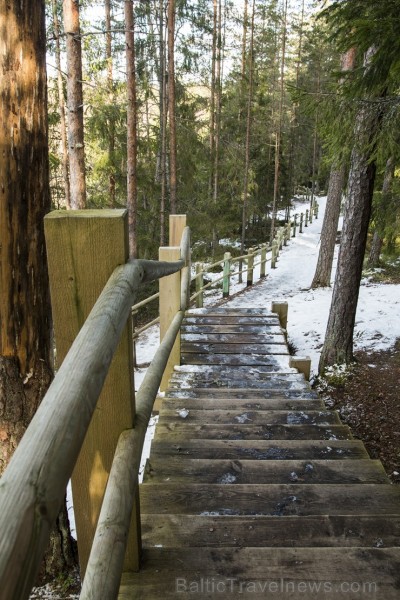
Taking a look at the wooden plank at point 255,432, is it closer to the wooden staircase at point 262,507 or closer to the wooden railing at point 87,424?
the wooden staircase at point 262,507

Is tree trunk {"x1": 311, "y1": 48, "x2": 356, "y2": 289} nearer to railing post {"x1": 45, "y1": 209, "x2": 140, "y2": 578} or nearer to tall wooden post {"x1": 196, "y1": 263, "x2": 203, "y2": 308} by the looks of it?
tall wooden post {"x1": 196, "y1": 263, "x2": 203, "y2": 308}

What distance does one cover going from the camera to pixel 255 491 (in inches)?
77.5

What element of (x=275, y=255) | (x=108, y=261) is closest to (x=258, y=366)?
(x=108, y=261)

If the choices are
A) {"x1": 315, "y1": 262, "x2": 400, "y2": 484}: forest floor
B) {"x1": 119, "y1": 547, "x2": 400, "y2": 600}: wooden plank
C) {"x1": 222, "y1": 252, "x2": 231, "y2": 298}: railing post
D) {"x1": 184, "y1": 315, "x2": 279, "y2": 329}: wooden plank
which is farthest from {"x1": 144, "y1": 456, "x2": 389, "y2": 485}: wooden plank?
{"x1": 222, "y1": 252, "x2": 231, "y2": 298}: railing post

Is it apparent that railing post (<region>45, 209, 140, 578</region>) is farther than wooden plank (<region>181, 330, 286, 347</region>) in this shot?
No

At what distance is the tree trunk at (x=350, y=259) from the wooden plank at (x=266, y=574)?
477cm

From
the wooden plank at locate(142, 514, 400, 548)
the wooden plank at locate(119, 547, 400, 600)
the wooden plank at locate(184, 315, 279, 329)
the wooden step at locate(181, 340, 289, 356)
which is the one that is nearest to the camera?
the wooden plank at locate(119, 547, 400, 600)

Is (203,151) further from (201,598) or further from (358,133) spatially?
(201,598)

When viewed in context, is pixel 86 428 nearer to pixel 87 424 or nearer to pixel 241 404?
pixel 87 424

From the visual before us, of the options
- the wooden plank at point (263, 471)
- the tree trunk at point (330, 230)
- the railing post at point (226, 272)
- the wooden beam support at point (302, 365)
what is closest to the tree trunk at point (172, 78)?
the railing post at point (226, 272)

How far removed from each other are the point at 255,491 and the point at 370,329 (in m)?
6.41

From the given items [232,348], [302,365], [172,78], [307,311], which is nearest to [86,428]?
[302,365]

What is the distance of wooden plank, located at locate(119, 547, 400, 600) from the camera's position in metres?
1.32

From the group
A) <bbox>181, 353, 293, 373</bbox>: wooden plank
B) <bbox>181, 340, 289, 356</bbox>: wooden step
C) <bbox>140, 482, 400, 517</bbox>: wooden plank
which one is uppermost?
<bbox>140, 482, 400, 517</bbox>: wooden plank
